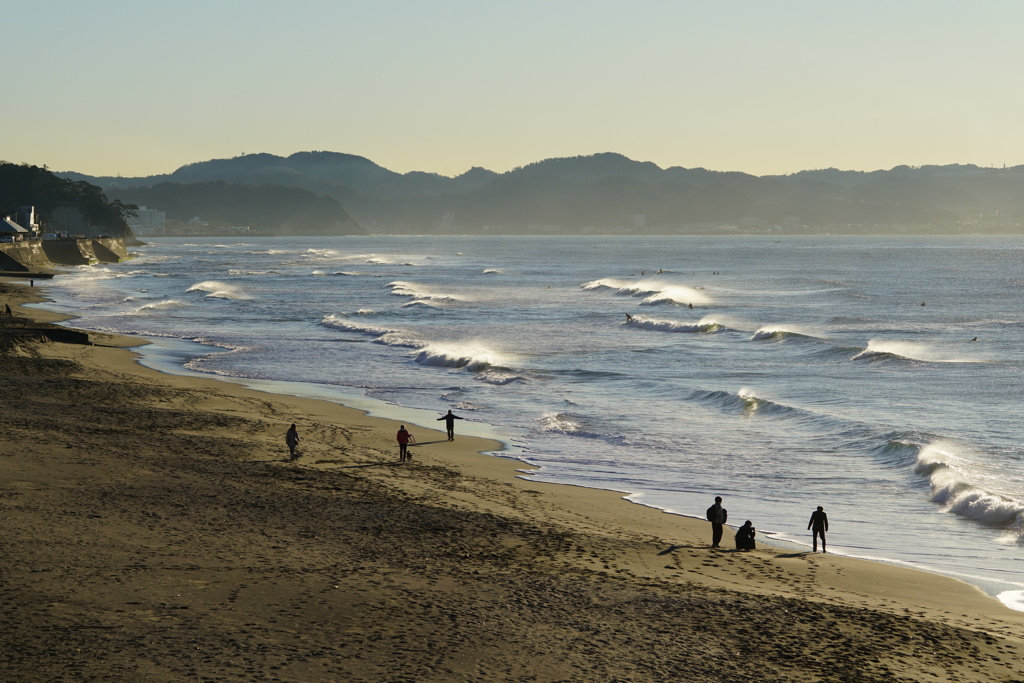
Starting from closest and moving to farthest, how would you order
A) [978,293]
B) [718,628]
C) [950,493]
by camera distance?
1. [718,628]
2. [950,493]
3. [978,293]

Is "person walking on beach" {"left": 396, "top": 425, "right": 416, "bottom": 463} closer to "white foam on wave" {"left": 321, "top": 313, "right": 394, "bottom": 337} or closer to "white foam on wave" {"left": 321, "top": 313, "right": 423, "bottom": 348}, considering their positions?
"white foam on wave" {"left": 321, "top": 313, "right": 423, "bottom": 348}

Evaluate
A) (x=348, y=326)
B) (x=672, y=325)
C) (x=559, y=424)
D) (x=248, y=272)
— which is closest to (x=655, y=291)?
(x=672, y=325)

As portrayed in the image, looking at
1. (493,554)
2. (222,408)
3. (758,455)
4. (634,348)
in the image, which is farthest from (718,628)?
(634,348)

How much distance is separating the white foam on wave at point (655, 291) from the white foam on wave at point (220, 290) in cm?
3596

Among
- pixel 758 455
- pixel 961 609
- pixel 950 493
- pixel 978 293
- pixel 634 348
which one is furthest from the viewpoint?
pixel 978 293

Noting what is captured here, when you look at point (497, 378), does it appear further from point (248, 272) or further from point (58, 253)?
point (58, 253)

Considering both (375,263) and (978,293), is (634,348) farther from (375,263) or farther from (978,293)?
(375,263)

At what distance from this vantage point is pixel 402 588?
14.8 m

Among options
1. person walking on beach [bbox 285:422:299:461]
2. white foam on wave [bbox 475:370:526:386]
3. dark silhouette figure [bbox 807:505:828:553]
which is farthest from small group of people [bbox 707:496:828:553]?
white foam on wave [bbox 475:370:526:386]

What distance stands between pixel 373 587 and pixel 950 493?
1533cm

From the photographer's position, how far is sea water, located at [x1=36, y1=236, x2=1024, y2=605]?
918 inches

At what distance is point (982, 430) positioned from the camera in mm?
32125

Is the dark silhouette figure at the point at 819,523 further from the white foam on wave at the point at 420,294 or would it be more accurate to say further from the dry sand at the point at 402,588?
the white foam on wave at the point at 420,294

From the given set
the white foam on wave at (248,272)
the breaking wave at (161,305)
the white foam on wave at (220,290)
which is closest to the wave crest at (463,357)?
the breaking wave at (161,305)
